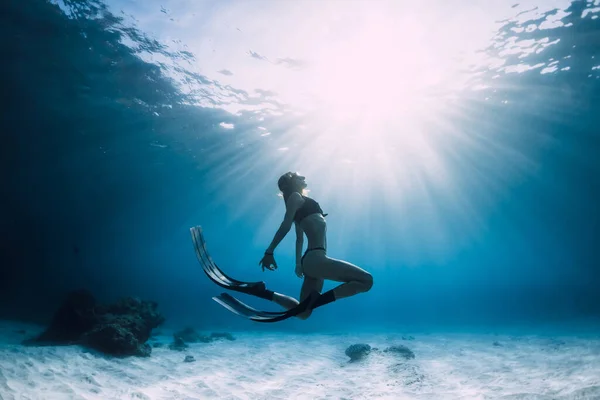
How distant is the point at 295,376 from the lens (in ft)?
32.0

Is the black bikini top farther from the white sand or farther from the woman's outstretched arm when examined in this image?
the white sand

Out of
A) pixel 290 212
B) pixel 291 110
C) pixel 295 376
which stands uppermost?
pixel 291 110

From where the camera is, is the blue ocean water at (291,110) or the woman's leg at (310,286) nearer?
the woman's leg at (310,286)

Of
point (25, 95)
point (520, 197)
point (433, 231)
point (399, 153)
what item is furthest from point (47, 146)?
point (433, 231)

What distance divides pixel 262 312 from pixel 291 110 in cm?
1612

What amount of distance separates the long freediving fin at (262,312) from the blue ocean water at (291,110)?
39.3 ft

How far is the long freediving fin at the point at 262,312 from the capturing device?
4.12 m

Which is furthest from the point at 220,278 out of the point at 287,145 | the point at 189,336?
the point at 287,145

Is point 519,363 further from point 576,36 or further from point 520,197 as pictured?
point 520,197

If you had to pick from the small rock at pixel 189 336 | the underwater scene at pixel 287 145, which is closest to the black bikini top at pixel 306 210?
the underwater scene at pixel 287 145

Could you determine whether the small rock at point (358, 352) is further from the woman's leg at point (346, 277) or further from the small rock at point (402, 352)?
the woman's leg at point (346, 277)

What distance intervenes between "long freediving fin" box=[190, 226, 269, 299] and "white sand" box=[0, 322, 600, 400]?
13.7ft

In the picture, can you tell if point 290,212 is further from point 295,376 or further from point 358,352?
point 358,352

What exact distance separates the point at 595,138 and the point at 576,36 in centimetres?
1259
